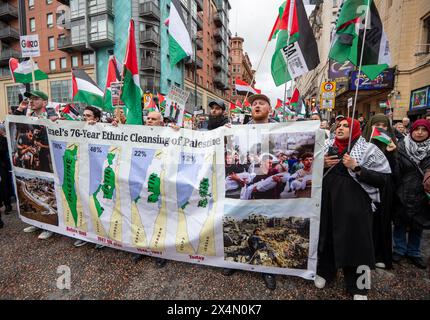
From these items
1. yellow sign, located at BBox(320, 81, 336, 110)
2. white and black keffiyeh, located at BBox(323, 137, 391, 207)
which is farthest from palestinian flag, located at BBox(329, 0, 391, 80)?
yellow sign, located at BBox(320, 81, 336, 110)

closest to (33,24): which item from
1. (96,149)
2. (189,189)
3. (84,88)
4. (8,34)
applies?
→ (8,34)

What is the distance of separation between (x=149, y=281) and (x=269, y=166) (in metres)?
1.91

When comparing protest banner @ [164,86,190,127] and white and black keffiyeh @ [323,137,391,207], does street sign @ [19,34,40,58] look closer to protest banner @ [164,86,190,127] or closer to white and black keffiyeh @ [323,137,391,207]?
protest banner @ [164,86,190,127]

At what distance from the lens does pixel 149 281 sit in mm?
2656

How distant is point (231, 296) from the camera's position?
2430 millimetres

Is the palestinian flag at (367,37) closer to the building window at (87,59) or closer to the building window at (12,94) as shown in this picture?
the building window at (87,59)

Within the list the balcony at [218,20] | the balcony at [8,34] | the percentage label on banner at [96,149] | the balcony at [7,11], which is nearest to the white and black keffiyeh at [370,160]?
the percentage label on banner at [96,149]

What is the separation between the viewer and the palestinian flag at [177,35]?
4.08 m

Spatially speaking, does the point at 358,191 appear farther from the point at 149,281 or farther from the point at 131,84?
the point at 131,84

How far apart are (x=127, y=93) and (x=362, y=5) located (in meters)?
3.30

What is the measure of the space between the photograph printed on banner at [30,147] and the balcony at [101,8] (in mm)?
29496

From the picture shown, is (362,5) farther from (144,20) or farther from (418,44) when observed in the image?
(144,20)

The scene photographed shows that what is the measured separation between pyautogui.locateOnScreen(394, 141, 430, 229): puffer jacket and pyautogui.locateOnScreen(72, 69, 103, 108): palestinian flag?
6728 mm

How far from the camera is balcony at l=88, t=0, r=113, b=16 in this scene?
86.1 feet
